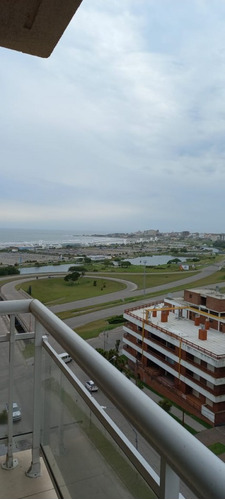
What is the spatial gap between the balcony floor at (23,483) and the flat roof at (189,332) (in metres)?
8.01

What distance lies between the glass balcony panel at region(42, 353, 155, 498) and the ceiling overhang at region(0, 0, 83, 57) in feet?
2.68

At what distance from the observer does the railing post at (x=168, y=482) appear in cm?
40

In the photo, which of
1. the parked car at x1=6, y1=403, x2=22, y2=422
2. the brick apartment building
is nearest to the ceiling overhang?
the parked car at x1=6, y1=403, x2=22, y2=422

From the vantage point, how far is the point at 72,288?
426 inches

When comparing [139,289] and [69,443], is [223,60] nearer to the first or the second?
[69,443]

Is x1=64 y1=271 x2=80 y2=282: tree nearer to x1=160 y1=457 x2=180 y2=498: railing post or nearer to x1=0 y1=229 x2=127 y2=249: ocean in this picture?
x1=0 y1=229 x2=127 y2=249: ocean

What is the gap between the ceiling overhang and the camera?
619 millimetres

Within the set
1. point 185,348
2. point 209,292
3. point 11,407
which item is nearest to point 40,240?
point 209,292

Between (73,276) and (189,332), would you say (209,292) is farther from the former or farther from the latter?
(73,276)

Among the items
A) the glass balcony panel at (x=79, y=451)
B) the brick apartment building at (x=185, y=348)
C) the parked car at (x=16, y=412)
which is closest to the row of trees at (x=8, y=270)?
the brick apartment building at (x=185, y=348)

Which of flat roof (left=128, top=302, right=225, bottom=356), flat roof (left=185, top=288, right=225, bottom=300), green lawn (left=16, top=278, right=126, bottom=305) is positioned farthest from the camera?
flat roof (left=185, top=288, right=225, bottom=300)

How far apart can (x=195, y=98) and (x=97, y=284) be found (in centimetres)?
685

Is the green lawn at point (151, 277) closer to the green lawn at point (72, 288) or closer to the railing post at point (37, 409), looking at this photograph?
the green lawn at point (72, 288)

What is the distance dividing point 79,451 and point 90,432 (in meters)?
0.14
